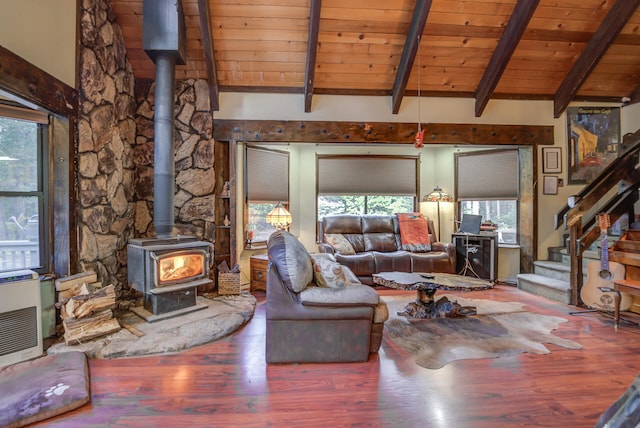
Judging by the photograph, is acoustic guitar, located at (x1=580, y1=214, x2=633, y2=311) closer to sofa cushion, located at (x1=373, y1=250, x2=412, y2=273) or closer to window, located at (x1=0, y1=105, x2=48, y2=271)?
sofa cushion, located at (x1=373, y1=250, x2=412, y2=273)

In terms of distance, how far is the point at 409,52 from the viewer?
414 cm

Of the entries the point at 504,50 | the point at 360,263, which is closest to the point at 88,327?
the point at 360,263

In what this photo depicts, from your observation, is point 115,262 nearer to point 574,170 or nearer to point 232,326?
point 232,326

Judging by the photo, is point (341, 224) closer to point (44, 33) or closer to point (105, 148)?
point (105, 148)

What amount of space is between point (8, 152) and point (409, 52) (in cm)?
441

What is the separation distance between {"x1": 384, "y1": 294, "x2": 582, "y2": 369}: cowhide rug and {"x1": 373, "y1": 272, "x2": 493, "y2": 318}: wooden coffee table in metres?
0.09

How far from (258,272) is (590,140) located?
5627 millimetres

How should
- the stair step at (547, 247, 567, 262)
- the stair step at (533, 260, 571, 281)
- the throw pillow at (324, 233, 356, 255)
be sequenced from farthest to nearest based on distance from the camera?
1. the throw pillow at (324, 233, 356, 255)
2. the stair step at (547, 247, 567, 262)
3. the stair step at (533, 260, 571, 281)

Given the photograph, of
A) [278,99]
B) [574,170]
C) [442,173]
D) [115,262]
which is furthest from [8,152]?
[574,170]

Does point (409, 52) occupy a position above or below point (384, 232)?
above

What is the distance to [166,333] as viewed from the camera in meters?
2.97

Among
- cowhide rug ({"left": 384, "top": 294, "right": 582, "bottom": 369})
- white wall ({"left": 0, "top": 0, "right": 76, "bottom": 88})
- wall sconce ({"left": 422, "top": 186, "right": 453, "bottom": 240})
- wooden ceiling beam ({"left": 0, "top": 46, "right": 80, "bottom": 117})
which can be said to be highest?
white wall ({"left": 0, "top": 0, "right": 76, "bottom": 88})

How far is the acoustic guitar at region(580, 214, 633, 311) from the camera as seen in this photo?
3467mm

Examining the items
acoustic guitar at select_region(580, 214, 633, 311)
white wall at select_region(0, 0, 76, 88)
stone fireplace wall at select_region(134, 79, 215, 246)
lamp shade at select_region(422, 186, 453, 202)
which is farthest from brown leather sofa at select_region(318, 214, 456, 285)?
white wall at select_region(0, 0, 76, 88)
